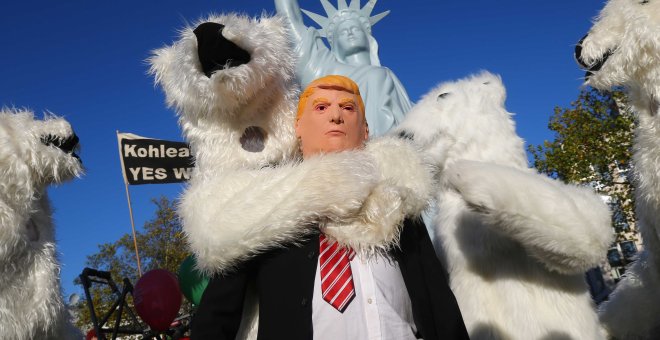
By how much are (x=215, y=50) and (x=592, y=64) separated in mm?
1501

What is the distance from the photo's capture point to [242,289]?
5.60 feet

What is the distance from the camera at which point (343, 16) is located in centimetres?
695

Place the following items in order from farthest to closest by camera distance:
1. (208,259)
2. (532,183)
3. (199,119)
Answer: (199,119)
(532,183)
(208,259)

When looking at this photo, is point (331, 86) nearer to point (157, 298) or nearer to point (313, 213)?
point (313, 213)

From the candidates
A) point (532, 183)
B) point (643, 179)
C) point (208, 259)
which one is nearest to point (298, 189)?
point (208, 259)

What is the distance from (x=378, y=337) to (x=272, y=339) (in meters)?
0.33

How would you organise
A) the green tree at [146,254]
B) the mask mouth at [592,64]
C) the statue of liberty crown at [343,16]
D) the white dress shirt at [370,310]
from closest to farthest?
1. the white dress shirt at [370,310]
2. the mask mouth at [592,64]
3. the statue of liberty crown at [343,16]
4. the green tree at [146,254]

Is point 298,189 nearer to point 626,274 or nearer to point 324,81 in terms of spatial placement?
point 324,81

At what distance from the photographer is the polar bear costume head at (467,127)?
2.26 metres

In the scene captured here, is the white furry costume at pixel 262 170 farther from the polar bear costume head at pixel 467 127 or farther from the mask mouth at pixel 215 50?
the polar bear costume head at pixel 467 127

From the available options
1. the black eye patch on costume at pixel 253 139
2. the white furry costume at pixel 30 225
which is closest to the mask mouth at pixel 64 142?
the white furry costume at pixel 30 225

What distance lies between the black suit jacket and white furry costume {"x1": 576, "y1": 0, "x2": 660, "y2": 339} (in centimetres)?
97

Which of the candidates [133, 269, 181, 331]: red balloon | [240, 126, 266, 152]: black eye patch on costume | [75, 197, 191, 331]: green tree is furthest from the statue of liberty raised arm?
[75, 197, 191, 331]: green tree

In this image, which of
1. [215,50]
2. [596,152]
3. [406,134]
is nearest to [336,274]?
[215,50]
